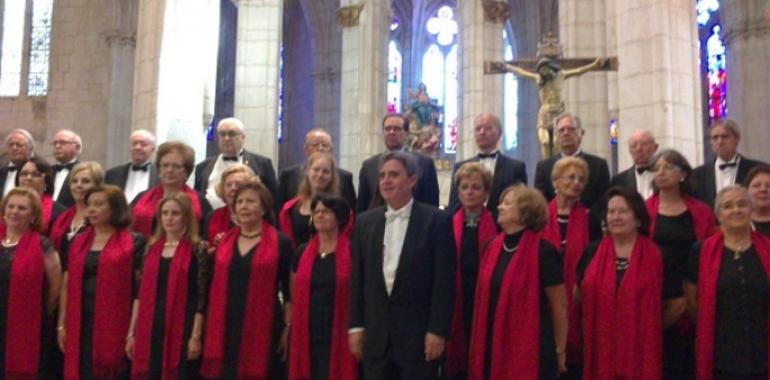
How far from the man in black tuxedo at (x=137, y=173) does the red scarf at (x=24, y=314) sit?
1374 millimetres

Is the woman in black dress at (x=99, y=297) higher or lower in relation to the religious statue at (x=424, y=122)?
lower

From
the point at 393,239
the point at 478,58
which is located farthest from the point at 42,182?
the point at 478,58

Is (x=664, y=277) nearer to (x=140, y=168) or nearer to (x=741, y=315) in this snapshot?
(x=741, y=315)

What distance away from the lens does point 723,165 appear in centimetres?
528

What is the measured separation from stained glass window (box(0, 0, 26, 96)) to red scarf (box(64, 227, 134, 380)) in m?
14.5

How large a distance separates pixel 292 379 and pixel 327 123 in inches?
683

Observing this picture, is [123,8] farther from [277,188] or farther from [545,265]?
[545,265]

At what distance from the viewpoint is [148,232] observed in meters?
5.47

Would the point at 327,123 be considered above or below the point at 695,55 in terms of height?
above

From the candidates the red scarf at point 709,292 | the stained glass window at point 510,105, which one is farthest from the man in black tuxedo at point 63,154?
the stained glass window at point 510,105

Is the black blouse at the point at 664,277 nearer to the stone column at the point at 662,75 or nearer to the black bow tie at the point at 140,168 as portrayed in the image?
the stone column at the point at 662,75

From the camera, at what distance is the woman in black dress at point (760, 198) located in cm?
426

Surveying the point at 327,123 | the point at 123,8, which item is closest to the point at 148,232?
the point at 123,8

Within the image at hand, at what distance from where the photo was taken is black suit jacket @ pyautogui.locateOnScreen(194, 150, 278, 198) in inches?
251
